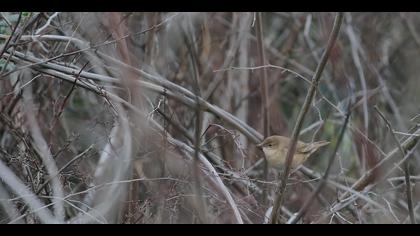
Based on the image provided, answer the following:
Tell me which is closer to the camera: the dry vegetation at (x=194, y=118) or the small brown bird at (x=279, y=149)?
the dry vegetation at (x=194, y=118)

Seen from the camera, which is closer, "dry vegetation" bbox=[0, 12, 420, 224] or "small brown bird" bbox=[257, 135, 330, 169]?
"dry vegetation" bbox=[0, 12, 420, 224]

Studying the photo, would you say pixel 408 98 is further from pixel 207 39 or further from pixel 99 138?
pixel 99 138

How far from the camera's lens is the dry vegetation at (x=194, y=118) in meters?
2.69

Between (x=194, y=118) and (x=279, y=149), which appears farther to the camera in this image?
(x=194, y=118)

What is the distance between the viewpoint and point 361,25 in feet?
21.7

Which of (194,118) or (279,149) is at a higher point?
(194,118)

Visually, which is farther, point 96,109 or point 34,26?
point 96,109

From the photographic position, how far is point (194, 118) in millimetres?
4949

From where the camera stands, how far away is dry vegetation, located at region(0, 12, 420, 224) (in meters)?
2.69
